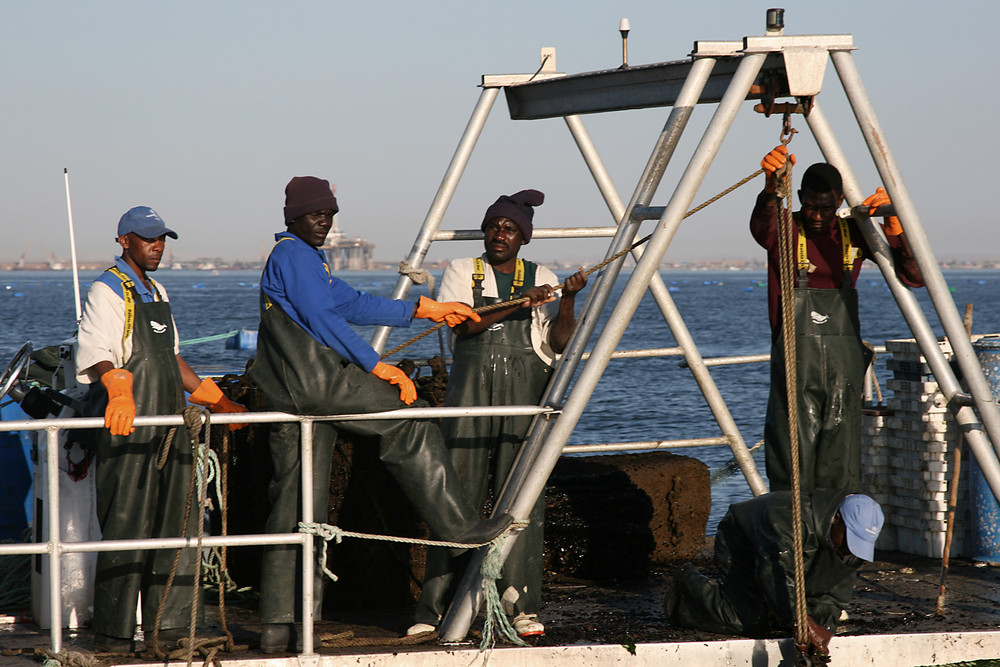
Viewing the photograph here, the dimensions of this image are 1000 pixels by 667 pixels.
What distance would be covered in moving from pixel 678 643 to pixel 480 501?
123 centimetres

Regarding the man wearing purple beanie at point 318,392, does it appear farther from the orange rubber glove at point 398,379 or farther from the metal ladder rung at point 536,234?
the metal ladder rung at point 536,234

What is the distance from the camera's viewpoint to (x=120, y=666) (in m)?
4.33

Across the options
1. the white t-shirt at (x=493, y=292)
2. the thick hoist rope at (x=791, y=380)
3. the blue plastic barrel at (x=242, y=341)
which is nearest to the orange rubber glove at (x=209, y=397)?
the white t-shirt at (x=493, y=292)

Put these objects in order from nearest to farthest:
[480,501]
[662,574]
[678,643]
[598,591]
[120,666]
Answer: [120,666] → [678,643] → [480,501] → [598,591] → [662,574]

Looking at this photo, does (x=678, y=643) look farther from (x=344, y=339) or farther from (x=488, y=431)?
(x=344, y=339)

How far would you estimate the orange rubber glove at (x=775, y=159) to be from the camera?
468 cm

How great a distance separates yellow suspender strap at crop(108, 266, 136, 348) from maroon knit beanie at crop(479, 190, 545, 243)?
1.78 m

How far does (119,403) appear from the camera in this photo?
4.23 metres

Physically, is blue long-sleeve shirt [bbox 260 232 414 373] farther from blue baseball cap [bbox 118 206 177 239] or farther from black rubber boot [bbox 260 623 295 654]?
black rubber boot [bbox 260 623 295 654]

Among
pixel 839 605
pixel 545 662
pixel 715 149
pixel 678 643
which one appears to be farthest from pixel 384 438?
pixel 839 605

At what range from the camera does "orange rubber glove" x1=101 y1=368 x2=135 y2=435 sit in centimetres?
419

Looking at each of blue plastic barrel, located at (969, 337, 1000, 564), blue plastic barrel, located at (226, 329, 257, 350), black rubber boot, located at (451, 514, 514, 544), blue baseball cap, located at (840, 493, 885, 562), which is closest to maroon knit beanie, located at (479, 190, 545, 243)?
black rubber boot, located at (451, 514, 514, 544)

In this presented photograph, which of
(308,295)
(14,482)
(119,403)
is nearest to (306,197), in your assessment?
(308,295)

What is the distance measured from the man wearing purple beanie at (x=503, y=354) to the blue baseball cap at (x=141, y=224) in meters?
1.42
